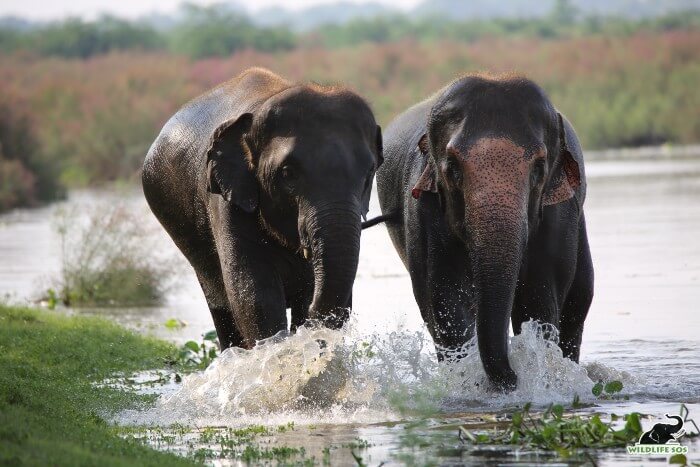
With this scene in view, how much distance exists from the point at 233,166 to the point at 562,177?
2162 millimetres

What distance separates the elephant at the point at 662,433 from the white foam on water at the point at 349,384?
1.41 m

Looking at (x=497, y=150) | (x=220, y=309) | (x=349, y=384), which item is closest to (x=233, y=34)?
(x=220, y=309)

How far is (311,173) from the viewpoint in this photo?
10.1 meters

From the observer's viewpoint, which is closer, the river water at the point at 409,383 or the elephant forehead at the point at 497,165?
the river water at the point at 409,383

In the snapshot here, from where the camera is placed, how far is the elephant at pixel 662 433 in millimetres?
8844

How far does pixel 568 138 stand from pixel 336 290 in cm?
213

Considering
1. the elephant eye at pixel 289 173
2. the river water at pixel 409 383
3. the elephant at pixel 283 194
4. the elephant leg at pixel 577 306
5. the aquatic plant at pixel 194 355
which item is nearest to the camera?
the river water at pixel 409 383

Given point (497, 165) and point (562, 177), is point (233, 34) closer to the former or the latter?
point (562, 177)

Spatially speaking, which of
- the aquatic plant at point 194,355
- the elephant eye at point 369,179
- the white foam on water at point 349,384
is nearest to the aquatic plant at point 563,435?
the white foam on water at point 349,384

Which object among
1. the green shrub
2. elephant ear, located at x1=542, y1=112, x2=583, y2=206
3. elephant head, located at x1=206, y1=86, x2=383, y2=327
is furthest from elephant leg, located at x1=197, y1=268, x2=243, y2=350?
the green shrub

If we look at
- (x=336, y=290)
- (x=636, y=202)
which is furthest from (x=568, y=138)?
(x=636, y=202)

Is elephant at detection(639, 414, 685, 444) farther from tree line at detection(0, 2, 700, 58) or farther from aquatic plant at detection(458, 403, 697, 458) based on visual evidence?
tree line at detection(0, 2, 700, 58)

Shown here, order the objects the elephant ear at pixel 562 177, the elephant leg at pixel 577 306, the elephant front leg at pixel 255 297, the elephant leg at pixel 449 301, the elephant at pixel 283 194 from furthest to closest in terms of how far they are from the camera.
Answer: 1. the elephant leg at pixel 577 306
2. the elephant leg at pixel 449 301
3. the elephant front leg at pixel 255 297
4. the elephant ear at pixel 562 177
5. the elephant at pixel 283 194

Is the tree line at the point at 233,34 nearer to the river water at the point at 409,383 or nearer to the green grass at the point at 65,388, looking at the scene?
the green grass at the point at 65,388
